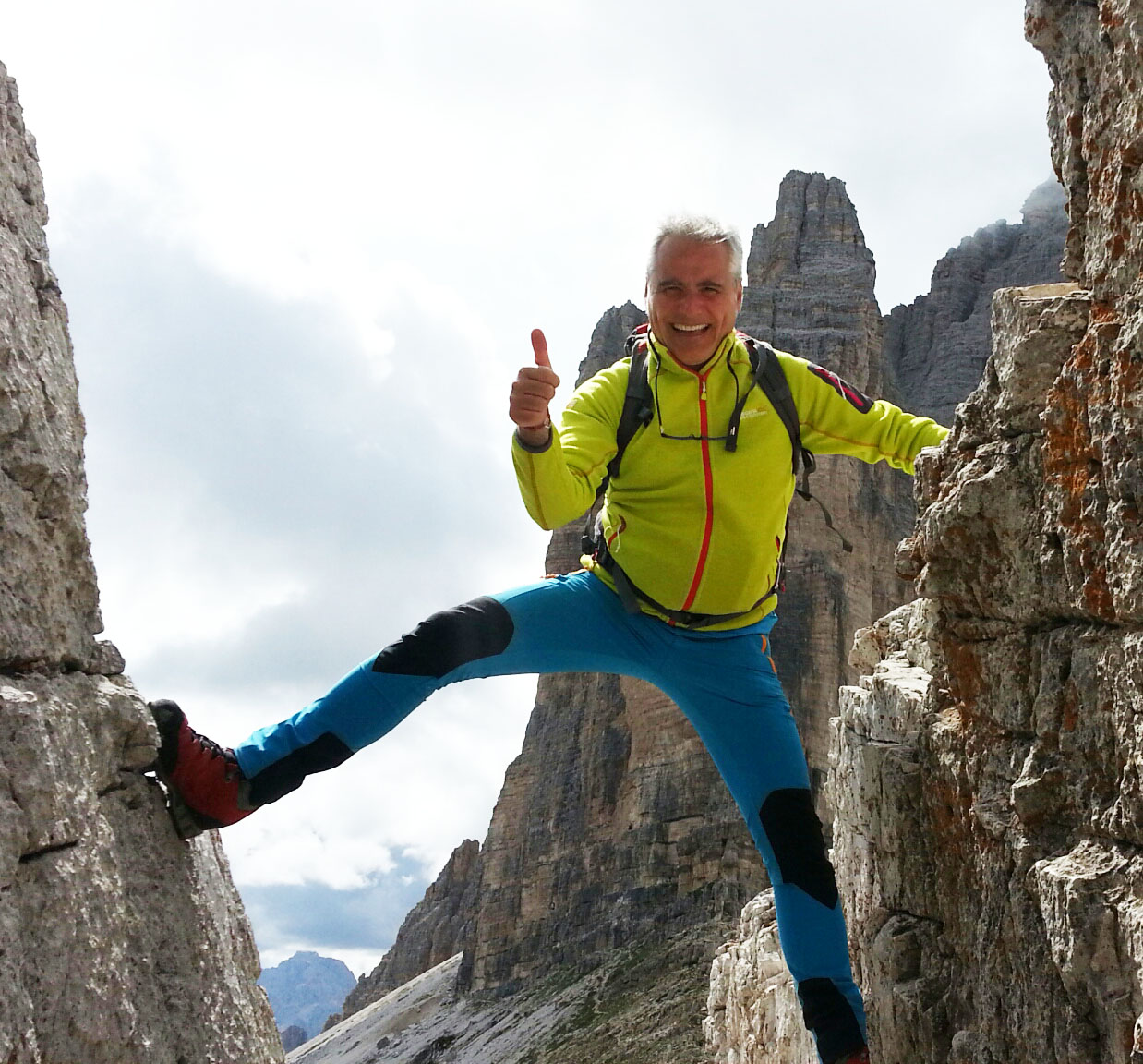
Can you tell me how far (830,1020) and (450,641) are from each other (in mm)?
2301

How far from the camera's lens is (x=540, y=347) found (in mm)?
4820

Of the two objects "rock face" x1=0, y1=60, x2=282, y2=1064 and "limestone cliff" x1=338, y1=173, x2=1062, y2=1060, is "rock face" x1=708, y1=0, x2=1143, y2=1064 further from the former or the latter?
"limestone cliff" x1=338, y1=173, x2=1062, y2=1060

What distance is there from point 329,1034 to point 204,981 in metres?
55.7

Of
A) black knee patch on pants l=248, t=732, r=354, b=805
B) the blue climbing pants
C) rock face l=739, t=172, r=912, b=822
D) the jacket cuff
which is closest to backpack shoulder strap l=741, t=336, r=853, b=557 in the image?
the blue climbing pants

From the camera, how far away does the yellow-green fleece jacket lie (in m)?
5.46

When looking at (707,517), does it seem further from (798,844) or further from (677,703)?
(798,844)

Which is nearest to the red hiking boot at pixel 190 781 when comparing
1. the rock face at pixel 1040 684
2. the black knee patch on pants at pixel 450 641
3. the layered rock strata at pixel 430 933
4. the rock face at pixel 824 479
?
the black knee patch on pants at pixel 450 641

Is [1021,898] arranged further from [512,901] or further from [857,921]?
Result: [512,901]

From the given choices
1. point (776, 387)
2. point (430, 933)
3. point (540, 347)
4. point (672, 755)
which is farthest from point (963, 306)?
point (540, 347)

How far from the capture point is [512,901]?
154ft

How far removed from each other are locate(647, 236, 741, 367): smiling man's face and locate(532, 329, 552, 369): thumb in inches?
37.8

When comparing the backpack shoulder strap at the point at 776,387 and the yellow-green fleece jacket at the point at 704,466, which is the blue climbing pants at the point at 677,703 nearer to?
the yellow-green fleece jacket at the point at 704,466

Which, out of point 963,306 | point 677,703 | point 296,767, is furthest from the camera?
point 963,306

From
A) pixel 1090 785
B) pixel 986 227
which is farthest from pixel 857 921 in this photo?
pixel 986 227
